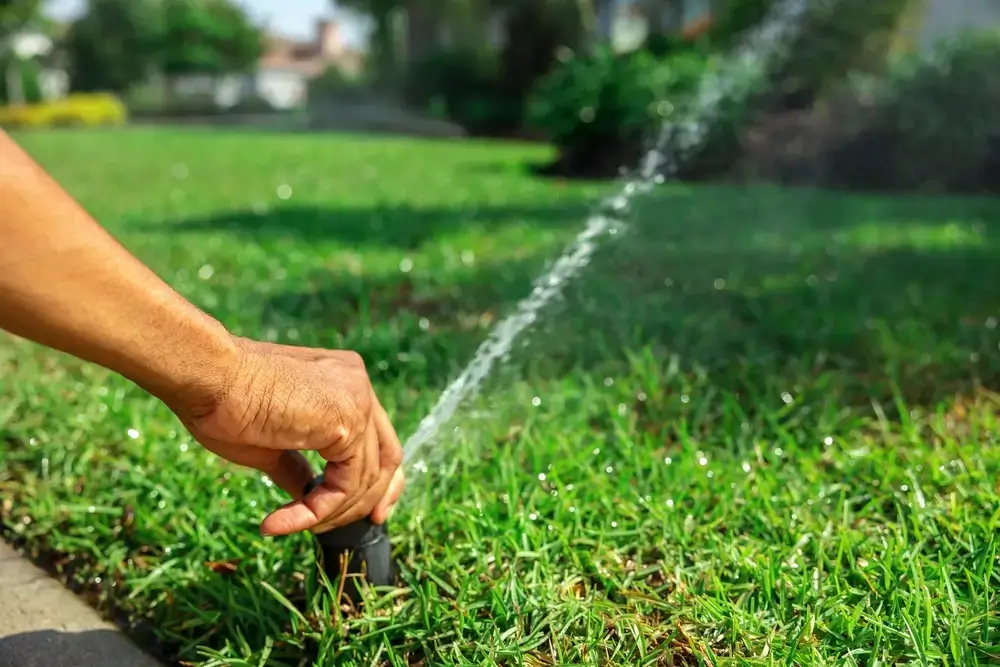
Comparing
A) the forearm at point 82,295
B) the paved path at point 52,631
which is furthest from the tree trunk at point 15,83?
the forearm at point 82,295

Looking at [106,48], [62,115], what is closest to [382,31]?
[62,115]

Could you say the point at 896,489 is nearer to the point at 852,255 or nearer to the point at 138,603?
the point at 138,603

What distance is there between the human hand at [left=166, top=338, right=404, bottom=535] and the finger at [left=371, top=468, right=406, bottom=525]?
1.5 inches

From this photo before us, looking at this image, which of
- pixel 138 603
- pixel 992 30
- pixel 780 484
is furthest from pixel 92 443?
pixel 992 30

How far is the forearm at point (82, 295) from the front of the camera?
93 centimetres

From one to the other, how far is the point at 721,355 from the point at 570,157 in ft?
23.1

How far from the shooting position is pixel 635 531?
170cm

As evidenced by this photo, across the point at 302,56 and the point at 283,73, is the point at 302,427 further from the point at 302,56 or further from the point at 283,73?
the point at 302,56

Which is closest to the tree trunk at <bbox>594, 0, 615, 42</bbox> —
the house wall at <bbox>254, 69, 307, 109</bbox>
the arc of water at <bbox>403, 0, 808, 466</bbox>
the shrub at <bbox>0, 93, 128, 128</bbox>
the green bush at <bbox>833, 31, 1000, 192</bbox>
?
the arc of water at <bbox>403, 0, 808, 466</bbox>

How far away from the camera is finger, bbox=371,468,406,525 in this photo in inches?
57.2

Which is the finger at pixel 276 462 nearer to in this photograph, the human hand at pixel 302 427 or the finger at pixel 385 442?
the human hand at pixel 302 427

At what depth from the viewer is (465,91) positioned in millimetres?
23562

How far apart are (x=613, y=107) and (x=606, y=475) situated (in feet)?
24.8

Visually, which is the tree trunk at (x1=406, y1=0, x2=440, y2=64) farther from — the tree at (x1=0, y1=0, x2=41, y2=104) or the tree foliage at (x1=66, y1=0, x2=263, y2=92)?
the tree foliage at (x1=66, y1=0, x2=263, y2=92)
